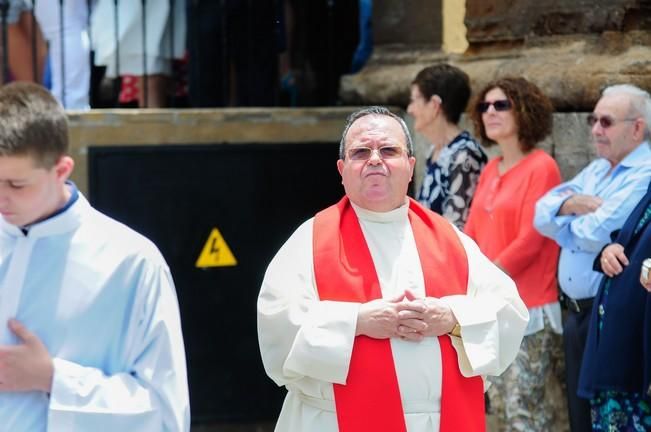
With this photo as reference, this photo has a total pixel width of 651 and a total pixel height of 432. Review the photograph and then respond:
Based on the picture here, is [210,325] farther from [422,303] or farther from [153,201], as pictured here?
[422,303]

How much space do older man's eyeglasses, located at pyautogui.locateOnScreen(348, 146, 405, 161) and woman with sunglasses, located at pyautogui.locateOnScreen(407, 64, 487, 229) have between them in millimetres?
2266

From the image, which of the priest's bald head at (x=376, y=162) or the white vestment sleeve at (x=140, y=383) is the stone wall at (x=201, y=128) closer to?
the priest's bald head at (x=376, y=162)

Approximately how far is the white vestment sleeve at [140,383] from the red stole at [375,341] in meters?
0.85

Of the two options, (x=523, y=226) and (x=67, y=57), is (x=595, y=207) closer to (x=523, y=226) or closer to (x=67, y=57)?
(x=523, y=226)

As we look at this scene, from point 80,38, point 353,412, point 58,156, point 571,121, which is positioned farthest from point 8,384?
point 80,38

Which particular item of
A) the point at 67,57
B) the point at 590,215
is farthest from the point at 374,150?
the point at 67,57

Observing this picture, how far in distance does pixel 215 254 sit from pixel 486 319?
12.1ft

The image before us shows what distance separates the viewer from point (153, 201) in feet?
25.6

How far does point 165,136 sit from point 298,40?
1352 millimetres

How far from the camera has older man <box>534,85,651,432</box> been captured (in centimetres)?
584

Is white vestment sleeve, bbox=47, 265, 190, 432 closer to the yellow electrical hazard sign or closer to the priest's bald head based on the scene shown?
the priest's bald head

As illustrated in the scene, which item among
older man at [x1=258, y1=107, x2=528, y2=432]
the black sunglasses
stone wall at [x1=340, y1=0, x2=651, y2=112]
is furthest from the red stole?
stone wall at [x1=340, y1=0, x2=651, y2=112]

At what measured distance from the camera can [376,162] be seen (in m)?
4.41

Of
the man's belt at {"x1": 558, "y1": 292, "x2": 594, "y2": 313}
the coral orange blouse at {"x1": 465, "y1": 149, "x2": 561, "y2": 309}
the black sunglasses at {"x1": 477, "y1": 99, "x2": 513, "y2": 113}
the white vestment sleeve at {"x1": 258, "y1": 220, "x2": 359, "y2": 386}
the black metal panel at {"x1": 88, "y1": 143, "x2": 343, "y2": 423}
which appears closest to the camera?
the white vestment sleeve at {"x1": 258, "y1": 220, "x2": 359, "y2": 386}
